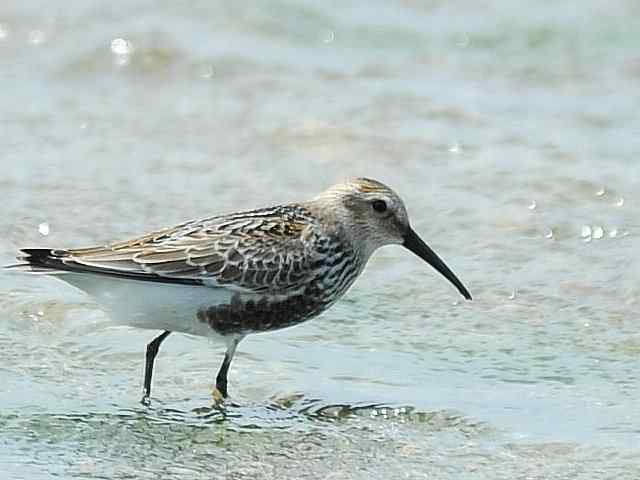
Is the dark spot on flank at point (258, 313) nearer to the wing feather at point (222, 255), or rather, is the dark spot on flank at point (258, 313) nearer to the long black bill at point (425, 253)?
the wing feather at point (222, 255)

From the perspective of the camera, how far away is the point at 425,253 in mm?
7988

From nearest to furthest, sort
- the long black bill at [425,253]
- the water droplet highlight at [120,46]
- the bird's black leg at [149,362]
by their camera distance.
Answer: the bird's black leg at [149,362] < the long black bill at [425,253] < the water droplet highlight at [120,46]

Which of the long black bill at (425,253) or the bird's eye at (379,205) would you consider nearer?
Answer: the bird's eye at (379,205)

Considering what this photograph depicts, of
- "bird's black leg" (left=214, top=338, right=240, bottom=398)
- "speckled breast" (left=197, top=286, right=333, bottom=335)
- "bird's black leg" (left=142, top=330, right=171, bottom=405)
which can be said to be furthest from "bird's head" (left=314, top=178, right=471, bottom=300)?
"bird's black leg" (left=142, top=330, right=171, bottom=405)

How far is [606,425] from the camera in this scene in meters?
6.91

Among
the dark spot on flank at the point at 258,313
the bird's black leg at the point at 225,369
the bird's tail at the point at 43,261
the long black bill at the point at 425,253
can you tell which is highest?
the long black bill at the point at 425,253

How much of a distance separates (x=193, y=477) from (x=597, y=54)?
900 centimetres

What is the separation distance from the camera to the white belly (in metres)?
7.11

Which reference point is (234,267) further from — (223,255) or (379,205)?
(379,205)

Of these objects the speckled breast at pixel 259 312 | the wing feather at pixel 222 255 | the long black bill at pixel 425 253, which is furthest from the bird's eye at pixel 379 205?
the speckled breast at pixel 259 312

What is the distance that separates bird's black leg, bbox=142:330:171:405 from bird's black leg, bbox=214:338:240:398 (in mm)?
289

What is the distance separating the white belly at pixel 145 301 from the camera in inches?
280

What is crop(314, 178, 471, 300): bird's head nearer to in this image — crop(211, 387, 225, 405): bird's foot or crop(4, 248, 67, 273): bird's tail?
crop(211, 387, 225, 405): bird's foot

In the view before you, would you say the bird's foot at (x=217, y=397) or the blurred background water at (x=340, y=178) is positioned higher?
the blurred background water at (x=340, y=178)
